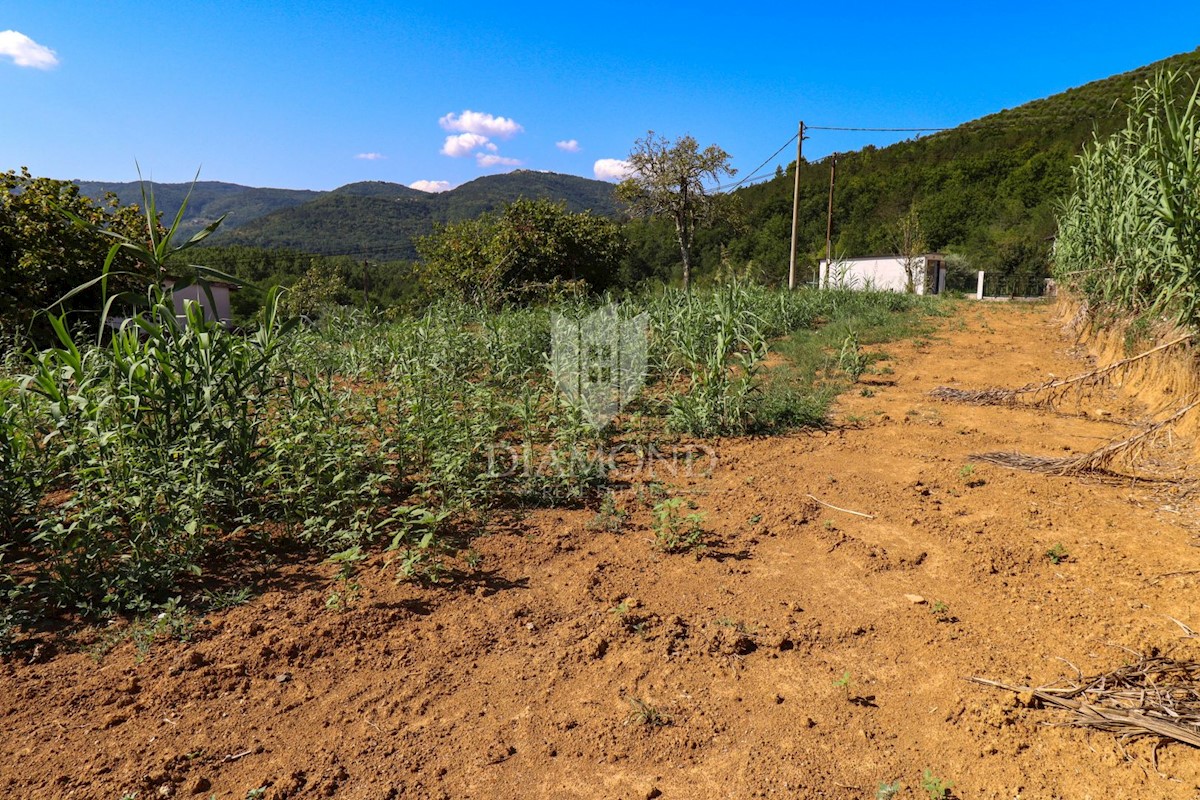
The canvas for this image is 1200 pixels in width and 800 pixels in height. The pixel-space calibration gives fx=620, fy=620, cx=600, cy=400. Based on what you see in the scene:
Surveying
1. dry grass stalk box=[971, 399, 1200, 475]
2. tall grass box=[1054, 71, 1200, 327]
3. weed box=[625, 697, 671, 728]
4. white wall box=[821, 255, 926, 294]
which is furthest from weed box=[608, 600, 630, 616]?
white wall box=[821, 255, 926, 294]

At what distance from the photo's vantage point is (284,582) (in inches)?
110

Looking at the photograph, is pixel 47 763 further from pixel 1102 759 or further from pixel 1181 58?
pixel 1181 58

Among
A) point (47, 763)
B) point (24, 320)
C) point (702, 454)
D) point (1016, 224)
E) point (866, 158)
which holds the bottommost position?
point (47, 763)

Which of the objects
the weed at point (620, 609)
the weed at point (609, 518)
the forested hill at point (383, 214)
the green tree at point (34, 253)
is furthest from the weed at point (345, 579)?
the forested hill at point (383, 214)

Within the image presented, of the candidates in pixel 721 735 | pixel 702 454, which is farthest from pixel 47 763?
pixel 702 454

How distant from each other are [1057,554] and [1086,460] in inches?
50.8

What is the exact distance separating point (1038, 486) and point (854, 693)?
2482 mm

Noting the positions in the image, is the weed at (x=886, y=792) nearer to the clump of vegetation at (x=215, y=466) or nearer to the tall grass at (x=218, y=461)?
the clump of vegetation at (x=215, y=466)

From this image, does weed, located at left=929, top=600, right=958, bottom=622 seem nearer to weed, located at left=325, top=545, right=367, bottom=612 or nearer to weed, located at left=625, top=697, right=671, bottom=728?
weed, located at left=625, top=697, right=671, bottom=728

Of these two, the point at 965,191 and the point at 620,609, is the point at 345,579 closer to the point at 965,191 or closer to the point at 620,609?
the point at 620,609

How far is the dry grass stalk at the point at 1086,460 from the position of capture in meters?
3.74

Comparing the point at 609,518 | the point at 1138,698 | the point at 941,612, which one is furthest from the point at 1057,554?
the point at 609,518

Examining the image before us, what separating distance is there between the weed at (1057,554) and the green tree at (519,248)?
11733mm

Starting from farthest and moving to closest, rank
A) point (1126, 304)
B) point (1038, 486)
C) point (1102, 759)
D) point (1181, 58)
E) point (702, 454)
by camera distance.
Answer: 1. point (1181, 58)
2. point (1126, 304)
3. point (702, 454)
4. point (1038, 486)
5. point (1102, 759)
